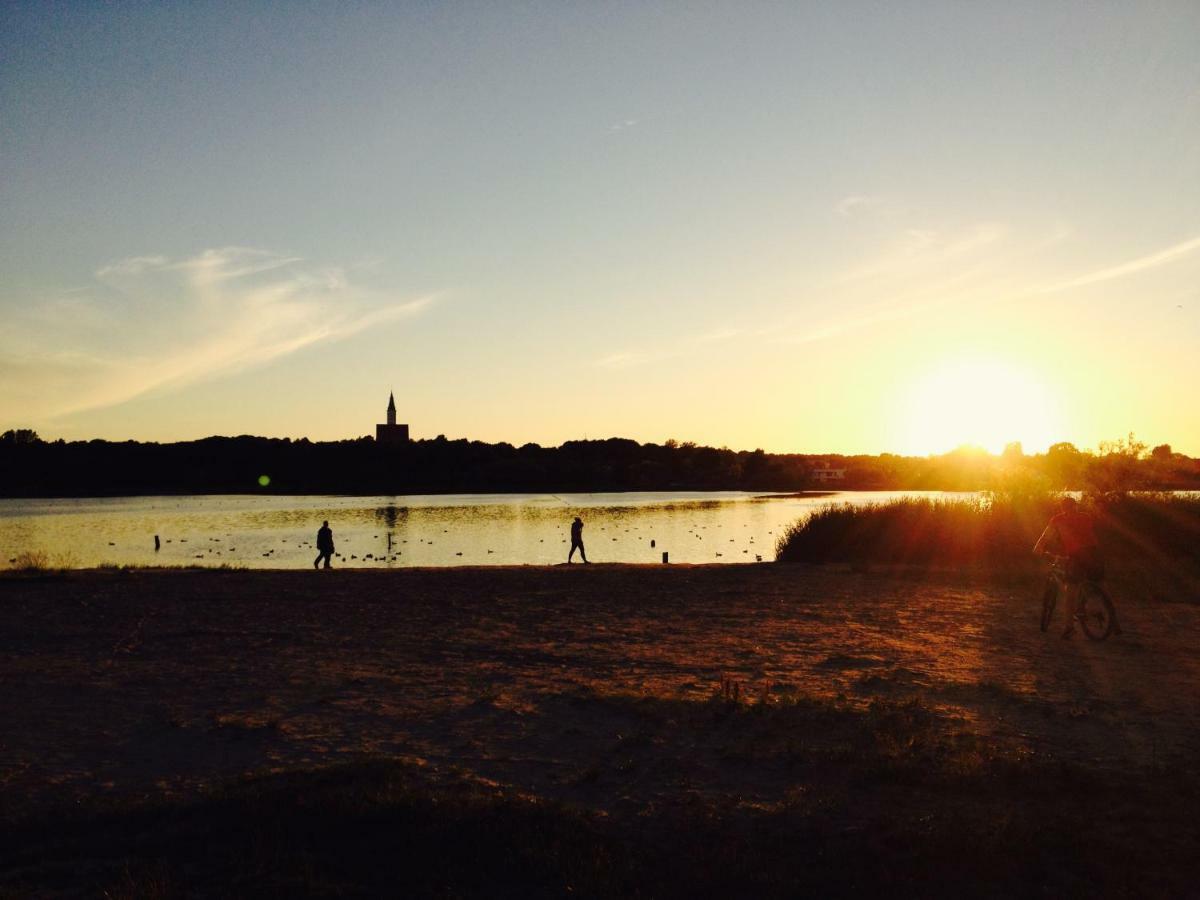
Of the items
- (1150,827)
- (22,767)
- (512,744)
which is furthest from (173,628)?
(1150,827)

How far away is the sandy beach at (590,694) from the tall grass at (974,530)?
7.51m

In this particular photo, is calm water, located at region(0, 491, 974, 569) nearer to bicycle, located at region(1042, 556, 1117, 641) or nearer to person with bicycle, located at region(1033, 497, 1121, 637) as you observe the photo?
bicycle, located at region(1042, 556, 1117, 641)

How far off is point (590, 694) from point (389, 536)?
46.5 meters

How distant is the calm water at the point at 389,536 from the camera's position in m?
42.1

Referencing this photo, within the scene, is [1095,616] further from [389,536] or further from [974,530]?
[389,536]

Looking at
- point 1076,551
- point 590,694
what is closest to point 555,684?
point 590,694

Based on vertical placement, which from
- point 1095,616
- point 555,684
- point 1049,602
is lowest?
point 555,684

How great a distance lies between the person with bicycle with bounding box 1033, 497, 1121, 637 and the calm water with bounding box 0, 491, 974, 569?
26.1 metres

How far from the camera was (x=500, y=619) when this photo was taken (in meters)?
17.3

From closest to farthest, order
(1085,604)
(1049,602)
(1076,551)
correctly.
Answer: (1076,551)
(1085,604)
(1049,602)

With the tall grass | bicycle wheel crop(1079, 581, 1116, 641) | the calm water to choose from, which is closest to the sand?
bicycle wheel crop(1079, 581, 1116, 641)

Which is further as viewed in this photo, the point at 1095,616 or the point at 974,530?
the point at 974,530

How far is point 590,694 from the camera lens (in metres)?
10.5

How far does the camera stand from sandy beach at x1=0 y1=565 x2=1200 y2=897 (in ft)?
25.1
